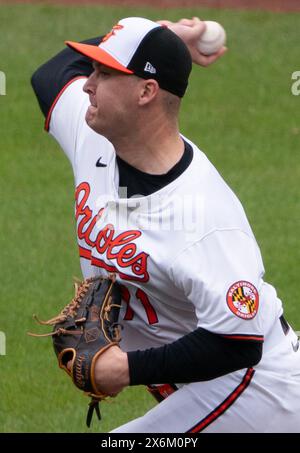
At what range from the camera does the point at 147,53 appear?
4.35 m

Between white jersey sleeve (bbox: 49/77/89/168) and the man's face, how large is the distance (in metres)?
0.54

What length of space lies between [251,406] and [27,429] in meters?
2.10

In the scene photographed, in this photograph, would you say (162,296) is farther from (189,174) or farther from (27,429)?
(27,429)

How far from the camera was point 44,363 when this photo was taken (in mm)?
7055

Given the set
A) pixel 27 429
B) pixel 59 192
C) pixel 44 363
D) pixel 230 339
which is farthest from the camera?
pixel 59 192

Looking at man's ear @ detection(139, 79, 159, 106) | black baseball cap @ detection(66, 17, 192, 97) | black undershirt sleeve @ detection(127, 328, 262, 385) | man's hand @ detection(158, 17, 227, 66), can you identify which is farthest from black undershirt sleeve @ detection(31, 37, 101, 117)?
black undershirt sleeve @ detection(127, 328, 262, 385)

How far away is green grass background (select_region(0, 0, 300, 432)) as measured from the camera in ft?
22.1

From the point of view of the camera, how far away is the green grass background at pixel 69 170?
673cm

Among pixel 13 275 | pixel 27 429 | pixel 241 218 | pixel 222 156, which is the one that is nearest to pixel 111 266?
pixel 241 218

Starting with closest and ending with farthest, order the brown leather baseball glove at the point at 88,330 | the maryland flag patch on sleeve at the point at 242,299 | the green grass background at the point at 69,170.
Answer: the maryland flag patch on sleeve at the point at 242,299
the brown leather baseball glove at the point at 88,330
the green grass background at the point at 69,170

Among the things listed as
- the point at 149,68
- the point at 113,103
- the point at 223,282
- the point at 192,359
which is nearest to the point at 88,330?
the point at 192,359

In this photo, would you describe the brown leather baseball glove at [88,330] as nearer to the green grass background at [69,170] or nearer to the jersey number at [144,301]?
the jersey number at [144,301]

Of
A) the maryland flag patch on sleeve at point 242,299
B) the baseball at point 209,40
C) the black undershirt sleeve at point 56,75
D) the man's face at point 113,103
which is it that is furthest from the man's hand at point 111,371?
the baseball at point 209,40

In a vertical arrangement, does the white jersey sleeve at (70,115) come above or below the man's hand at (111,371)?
above
